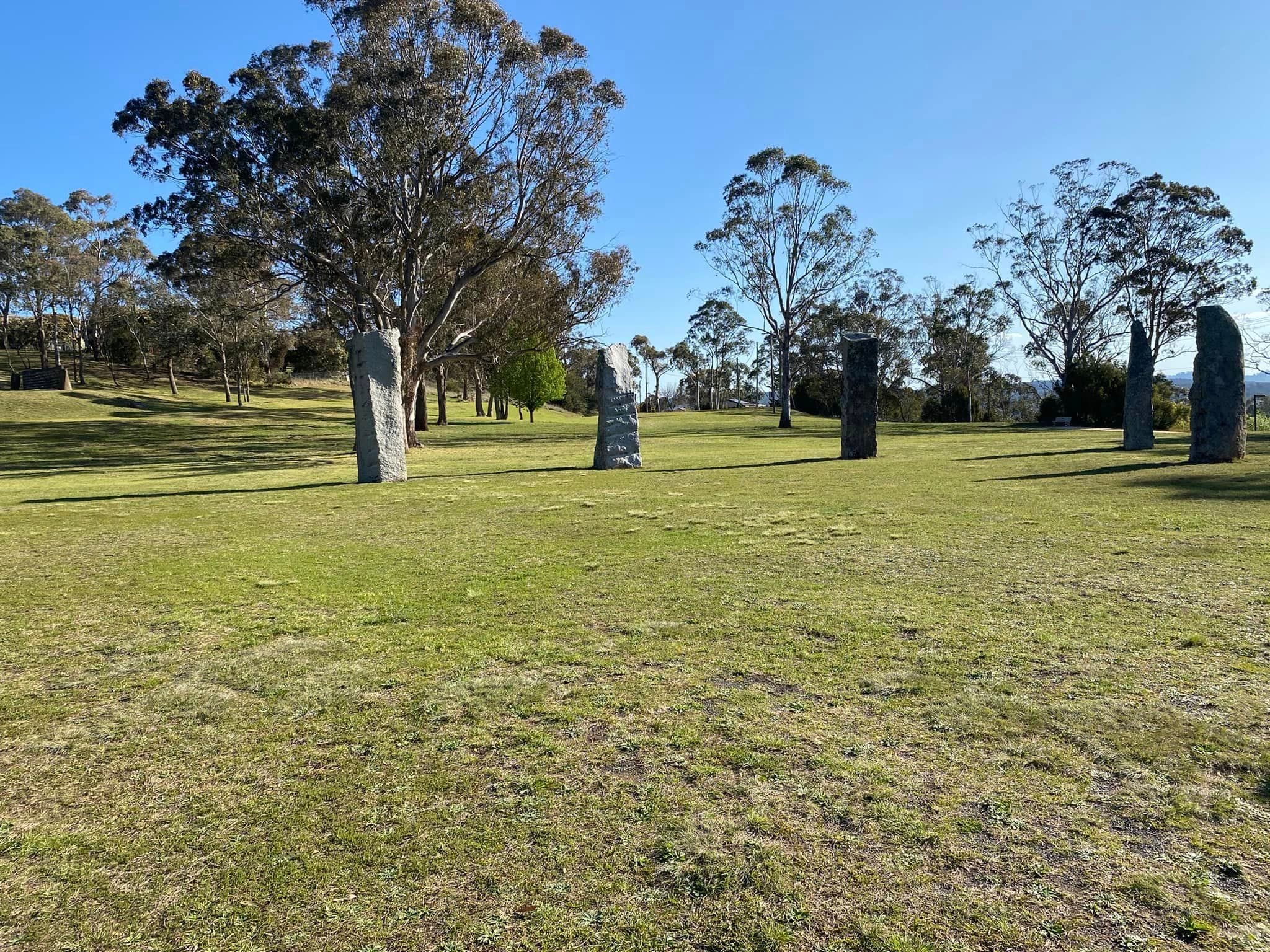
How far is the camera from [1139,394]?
14906 mm

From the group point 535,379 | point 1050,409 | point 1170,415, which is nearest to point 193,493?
point 1170,415

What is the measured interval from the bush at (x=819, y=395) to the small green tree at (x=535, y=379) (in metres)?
16.9

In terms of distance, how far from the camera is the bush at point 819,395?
5084 cm

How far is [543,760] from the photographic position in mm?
2672

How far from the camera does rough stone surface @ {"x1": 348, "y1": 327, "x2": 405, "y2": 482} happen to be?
11.6m

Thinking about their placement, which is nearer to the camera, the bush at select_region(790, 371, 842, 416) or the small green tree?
the small green tree

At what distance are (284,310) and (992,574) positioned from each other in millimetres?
41774

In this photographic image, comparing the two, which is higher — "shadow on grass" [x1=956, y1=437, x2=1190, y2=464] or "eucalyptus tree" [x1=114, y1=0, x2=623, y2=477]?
"eucalyptus tree" [x1=114, y1=0, x2=623, y2=477]

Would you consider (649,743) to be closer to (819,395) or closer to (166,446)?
(166,446)

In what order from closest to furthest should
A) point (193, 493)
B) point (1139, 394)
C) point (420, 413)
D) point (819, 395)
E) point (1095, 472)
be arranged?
point (1095, 472)
point (193, 493)
point (1139, 394)
point (420, 413)
point (819, 395)

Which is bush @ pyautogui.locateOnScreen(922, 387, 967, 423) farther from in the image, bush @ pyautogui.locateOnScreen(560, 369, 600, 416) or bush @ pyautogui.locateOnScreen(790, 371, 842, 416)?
bush @ pyautogui.locateOnScreen(560, 369, 600, 416)

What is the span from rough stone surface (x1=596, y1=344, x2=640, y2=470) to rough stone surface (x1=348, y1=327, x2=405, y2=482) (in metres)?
3.62

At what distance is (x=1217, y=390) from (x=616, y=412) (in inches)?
374

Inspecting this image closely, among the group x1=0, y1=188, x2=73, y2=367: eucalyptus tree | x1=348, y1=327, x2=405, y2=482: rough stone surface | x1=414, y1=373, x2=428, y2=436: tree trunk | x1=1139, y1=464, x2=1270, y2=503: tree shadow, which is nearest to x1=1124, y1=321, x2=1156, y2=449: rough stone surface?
x1=1139, y1=464, x2=1270, y2=503: tree shadow
